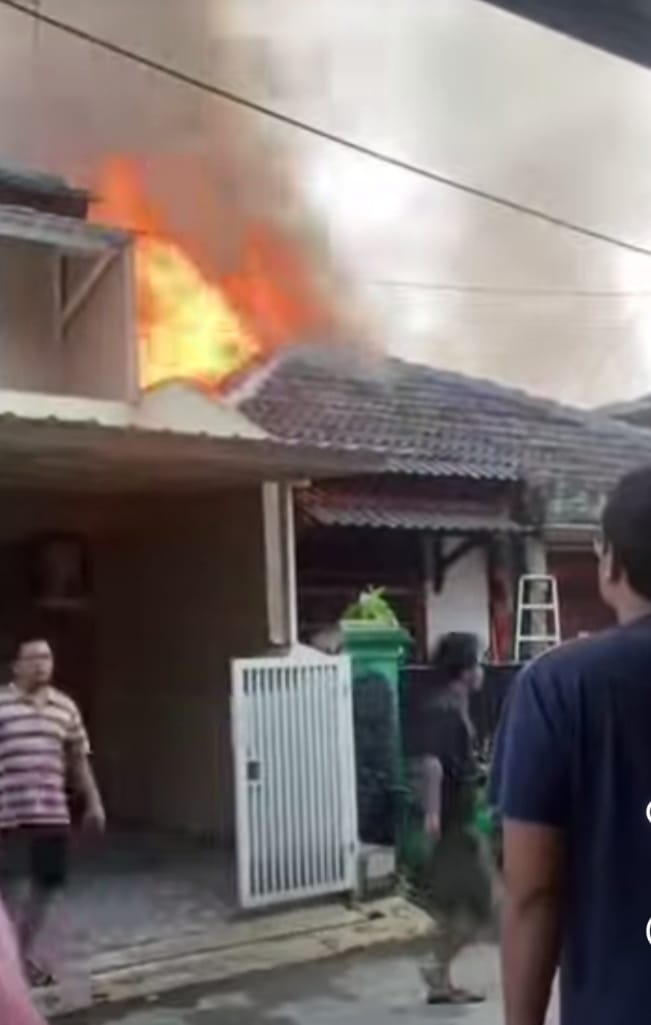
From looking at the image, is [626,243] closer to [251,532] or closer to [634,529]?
[251,532]

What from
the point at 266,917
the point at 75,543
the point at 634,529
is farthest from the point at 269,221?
the point at 634,529

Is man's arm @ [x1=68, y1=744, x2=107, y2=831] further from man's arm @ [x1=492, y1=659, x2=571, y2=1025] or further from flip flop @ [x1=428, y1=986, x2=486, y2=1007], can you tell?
man's arm @ [x1=492, y1=659, x2=571, y2=1025]

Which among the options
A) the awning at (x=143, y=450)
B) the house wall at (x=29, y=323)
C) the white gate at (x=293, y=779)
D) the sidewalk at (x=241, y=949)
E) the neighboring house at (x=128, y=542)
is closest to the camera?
the sidewalk at (x=241, y=949)

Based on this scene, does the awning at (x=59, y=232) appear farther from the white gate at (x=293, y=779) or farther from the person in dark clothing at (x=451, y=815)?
the person in dark clothing at (x=451, y=815)

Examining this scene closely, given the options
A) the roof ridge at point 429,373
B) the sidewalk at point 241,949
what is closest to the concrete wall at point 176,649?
the sidewalk at point 241,949

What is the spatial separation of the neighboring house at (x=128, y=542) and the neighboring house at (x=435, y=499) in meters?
1.14

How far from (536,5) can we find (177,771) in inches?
381

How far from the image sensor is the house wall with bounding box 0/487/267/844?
1062 cm

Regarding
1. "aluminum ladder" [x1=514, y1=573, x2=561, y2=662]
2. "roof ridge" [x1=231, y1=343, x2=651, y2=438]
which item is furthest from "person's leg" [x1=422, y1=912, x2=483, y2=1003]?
"roof ridge" [x1=231, y1=343, x2=651, y2=438]

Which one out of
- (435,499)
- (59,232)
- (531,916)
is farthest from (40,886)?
(435,499)

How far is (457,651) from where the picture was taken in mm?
7227

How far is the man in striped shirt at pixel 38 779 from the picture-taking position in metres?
6.71

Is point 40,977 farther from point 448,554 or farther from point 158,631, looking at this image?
point 448,554

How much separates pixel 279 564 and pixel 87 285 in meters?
2.58
